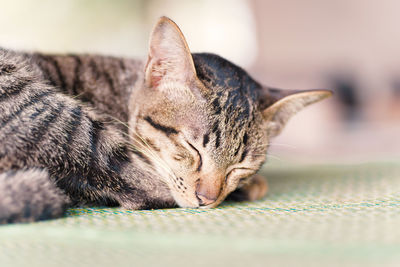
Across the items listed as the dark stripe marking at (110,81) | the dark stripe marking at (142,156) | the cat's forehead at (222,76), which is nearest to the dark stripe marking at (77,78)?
the dark stripe marking at (110,81)

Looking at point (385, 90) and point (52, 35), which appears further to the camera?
point (385, 90)

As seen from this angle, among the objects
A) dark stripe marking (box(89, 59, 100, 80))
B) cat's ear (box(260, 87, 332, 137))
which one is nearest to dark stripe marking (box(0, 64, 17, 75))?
dark stripe marking (box(89, 59, 100, 80))

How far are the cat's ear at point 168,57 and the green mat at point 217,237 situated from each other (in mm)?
479

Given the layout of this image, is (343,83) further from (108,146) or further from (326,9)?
(108,146)

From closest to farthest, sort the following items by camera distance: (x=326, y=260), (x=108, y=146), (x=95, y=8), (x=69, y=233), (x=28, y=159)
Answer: (x=326, y=260) → (x=69, y=233) → (x=28, y=159) → (x=108, y=146) → (x=95, y=8)

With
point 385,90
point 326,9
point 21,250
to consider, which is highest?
point 326,9

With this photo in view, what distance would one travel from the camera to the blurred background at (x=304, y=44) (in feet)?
15.1

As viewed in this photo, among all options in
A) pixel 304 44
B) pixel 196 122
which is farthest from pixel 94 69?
pixel 304 44

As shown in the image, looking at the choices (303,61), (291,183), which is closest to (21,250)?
(291,183)

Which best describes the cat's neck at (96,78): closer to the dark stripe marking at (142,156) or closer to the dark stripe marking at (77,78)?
the dark stripe marking at (77,78)

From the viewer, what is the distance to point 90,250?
2.63ft

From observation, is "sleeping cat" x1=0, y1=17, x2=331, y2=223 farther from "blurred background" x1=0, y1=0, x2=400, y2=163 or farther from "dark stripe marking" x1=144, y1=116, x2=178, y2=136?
"blurred background" x1=0, y1=0, x2=400, y2=163

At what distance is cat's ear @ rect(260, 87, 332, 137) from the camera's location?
1507mm

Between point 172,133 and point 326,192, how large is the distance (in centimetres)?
61
